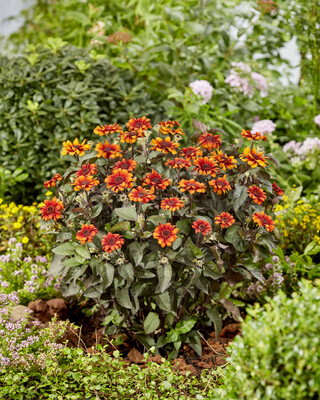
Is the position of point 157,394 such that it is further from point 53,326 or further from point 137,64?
point 137,64

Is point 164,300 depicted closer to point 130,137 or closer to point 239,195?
point 239,195

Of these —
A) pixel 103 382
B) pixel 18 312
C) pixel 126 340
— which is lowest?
pixel 126 340

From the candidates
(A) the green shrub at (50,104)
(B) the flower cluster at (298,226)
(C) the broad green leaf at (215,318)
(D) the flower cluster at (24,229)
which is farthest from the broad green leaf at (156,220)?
(A) the green shrub at (50,104)

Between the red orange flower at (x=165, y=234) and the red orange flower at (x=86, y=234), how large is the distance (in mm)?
249

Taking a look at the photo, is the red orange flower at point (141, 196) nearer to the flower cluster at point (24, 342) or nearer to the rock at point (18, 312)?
the flower cluster at point (24, 342)

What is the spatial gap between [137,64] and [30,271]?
80.1 inches

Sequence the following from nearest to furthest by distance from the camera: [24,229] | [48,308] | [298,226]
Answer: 1. [48,308]
2. [298,226]
3. [24,229]

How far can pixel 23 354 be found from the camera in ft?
6.12

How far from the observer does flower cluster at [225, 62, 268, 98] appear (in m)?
3.69

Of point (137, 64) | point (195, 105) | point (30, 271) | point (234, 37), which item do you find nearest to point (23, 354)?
point (30, 271)

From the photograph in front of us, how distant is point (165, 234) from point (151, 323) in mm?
515

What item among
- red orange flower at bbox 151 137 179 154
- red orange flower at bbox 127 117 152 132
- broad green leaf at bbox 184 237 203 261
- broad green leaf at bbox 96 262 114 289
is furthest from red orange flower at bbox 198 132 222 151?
broad green leaf at bbox 96 262 114 289

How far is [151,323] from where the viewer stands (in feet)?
6.64

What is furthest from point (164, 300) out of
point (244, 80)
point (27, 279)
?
point (244, 80)
